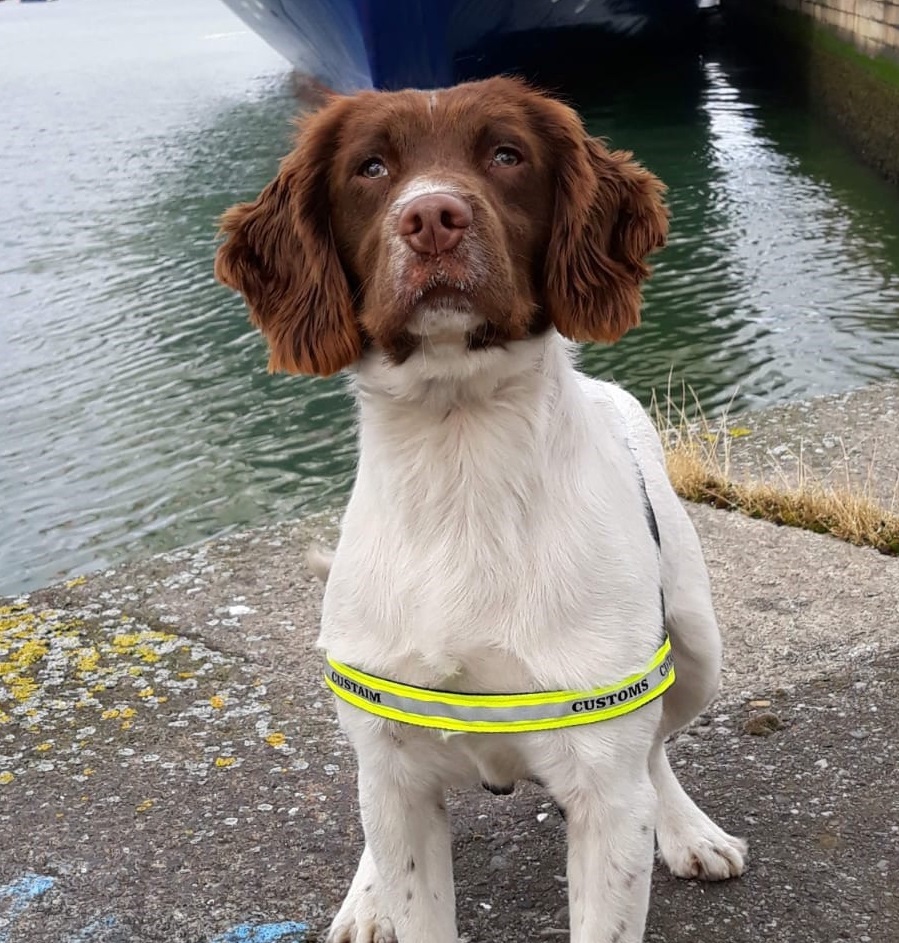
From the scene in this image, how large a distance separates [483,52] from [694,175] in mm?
6141

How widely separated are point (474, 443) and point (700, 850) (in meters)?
1.18

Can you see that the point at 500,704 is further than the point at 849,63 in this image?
No

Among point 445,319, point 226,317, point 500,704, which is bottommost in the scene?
point 226,317

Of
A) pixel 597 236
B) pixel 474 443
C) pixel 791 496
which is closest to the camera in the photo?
pixel 474 443

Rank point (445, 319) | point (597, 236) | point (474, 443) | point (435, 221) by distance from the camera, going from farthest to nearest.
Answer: point (597, 236), point (474, 443), point (445, 319), point (435, 221)

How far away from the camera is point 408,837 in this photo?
246 cm

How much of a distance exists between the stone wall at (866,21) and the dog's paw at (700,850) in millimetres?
15188

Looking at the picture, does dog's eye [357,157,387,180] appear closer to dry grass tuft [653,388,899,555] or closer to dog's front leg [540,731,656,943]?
dog's front leg [540,731,656,943]

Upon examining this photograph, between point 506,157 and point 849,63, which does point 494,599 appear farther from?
point 849,63

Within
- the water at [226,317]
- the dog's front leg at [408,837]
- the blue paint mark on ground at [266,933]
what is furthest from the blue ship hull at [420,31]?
the dog's front leg at [408,837]

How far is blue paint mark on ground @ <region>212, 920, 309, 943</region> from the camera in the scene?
2865mm

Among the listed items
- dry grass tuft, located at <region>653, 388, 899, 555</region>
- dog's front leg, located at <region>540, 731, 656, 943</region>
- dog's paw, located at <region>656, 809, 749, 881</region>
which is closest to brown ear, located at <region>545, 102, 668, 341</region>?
dog's front leg, located at <region>540, 731, 656, 943</region>

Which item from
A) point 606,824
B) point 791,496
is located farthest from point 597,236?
point 791,496

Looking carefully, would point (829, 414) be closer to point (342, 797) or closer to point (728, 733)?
point (728, 733)
